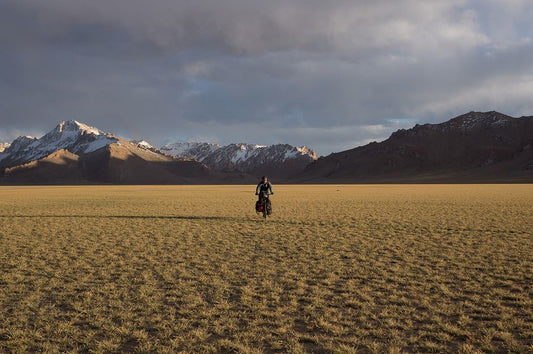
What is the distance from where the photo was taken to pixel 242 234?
16.8m

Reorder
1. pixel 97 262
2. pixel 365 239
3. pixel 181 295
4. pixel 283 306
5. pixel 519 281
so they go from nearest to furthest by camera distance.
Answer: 1. pixel 283 306
2. pixel 181 295
3. pixel 519 281
4. pixel 97 262
5. pixel 365 239

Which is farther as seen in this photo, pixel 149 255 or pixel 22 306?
pixel 149 255

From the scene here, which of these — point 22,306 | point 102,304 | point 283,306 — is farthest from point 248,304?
point 22,306

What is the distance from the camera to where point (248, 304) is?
7734 millimetres

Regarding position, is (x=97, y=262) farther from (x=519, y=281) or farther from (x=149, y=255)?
(x=519, y=281)

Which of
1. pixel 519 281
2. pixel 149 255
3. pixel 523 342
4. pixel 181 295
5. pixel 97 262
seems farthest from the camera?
pixel 149 255

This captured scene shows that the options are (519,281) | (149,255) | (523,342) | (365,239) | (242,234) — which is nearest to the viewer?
(523,342)

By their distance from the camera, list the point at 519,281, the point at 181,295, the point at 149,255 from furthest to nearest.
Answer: the point at 149,255, the point at 519,281, the point at 181,295

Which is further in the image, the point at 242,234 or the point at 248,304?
the point at 242,234

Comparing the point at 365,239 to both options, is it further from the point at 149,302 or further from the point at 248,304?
the point at 149,302

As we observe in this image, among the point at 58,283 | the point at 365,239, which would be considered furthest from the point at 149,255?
the point at 365,239

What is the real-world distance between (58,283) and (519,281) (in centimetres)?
1106

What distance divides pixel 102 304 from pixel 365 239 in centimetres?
1056

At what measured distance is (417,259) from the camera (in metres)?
11.6
